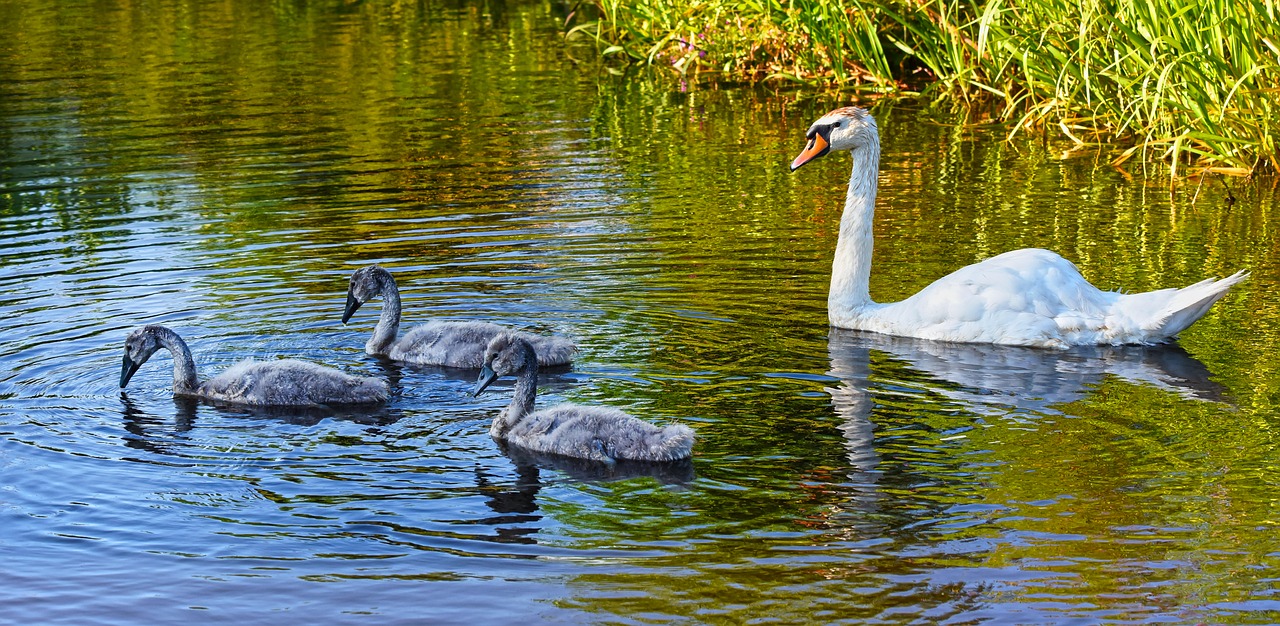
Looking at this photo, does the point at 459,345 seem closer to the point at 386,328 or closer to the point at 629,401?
the point at 386,328

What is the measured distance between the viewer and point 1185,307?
891cm

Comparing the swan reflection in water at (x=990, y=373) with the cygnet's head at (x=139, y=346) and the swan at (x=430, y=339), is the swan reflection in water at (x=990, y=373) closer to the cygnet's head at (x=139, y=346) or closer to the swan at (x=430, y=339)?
the swan at (x=430, y=339)

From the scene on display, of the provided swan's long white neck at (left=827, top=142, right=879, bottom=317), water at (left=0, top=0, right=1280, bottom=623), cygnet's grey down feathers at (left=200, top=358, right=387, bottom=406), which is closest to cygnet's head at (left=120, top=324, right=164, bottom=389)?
water at (left=0, top=0, right=1280, bottom=623)

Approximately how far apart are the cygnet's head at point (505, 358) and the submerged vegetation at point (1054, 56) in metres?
6.59

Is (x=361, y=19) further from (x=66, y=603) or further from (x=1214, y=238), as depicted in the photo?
(x=66, y=603)

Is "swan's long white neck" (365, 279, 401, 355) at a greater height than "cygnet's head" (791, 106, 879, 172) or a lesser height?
lesser

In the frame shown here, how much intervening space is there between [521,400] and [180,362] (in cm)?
203

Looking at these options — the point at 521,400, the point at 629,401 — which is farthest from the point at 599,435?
the point at 629,401

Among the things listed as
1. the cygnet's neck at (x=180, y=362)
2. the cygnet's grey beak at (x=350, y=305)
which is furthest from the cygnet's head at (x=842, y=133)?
the cygnet's neck at (x=180, y=362)

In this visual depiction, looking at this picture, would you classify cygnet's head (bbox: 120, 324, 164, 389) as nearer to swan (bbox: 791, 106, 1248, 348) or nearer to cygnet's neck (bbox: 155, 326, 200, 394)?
cygnet's neck (bbox: 155, 326, 200, 394)

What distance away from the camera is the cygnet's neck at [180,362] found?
8383 millimetres

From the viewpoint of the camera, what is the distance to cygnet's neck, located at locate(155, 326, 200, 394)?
838 centimetres

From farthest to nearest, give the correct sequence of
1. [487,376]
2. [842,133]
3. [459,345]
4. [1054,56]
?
[1054,56], [842,133], [459,345], [487,376]

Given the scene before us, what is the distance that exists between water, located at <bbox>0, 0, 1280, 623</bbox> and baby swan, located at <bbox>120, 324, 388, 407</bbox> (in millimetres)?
139
